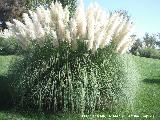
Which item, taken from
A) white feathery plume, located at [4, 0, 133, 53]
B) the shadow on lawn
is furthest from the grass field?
white feathery plume, located at [4, 0, 133, 53]

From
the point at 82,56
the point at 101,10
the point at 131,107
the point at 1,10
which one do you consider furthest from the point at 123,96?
the point at 1,10

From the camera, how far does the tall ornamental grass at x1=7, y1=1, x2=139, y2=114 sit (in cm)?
673

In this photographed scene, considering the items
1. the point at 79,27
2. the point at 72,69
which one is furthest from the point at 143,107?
the point at 79,27

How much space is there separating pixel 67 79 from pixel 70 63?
1.20ft

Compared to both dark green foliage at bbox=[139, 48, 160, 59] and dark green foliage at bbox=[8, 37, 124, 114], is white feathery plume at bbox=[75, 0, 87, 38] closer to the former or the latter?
dark green foliage at bbox=[8, 37, 124, 114]

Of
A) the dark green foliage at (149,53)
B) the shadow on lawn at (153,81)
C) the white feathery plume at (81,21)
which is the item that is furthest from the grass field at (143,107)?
the dark green foliage at (149,53)

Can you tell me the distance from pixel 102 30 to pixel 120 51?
483mm

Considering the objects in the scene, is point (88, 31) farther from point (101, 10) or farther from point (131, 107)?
point (131, 107)

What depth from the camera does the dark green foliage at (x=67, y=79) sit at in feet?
22.0

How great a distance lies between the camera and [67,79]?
21.9 ft

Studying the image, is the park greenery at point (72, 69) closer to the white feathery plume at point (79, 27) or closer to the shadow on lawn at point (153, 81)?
the white feathery plume at point (79, 27)

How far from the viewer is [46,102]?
274 inches

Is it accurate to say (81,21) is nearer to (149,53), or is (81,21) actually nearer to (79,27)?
(79,27)

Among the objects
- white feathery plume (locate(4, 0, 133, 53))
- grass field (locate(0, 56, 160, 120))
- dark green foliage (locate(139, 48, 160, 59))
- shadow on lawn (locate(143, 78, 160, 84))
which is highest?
dark green foliage (locate(139, 48, 160, 59))
